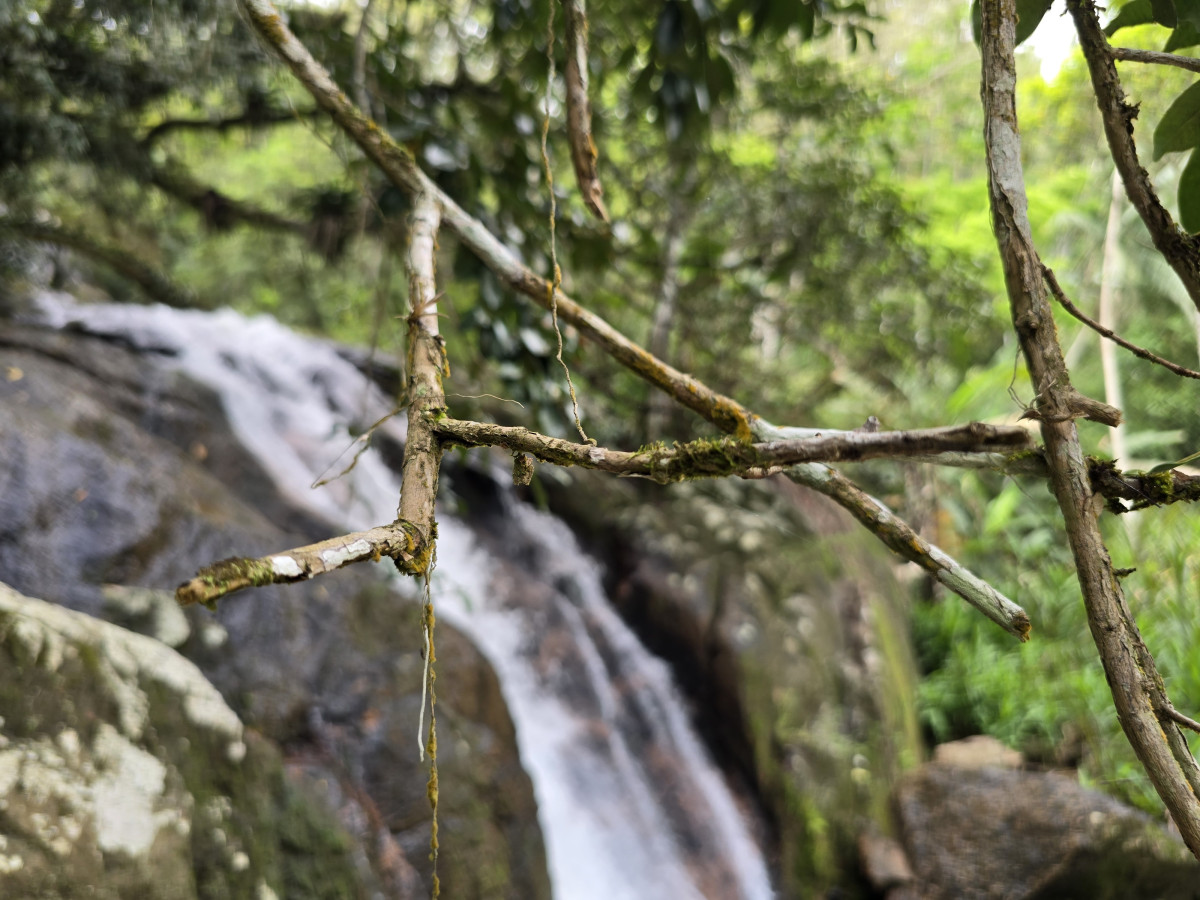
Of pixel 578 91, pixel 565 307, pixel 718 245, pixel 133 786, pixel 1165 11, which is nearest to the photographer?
pixel 1165 11

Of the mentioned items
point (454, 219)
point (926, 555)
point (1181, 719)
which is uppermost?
point (454, 219)

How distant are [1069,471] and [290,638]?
2.83 meters

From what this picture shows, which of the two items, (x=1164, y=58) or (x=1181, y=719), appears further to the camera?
(x=1164, y=58)

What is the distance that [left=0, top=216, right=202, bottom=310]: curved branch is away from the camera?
181 inches

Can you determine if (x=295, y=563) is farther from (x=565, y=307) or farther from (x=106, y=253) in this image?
(x=106, y=253)

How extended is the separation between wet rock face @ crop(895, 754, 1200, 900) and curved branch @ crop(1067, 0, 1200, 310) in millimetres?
2756

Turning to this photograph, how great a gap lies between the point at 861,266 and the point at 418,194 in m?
4.95

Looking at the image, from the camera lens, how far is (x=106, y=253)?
539cm

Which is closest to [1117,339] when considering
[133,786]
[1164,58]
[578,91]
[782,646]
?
[1164,58]

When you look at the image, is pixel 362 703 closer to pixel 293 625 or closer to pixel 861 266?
pixel 293 625

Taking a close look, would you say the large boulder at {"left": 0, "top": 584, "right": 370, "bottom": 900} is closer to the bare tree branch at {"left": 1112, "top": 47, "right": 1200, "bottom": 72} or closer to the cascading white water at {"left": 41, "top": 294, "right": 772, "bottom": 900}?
the cascading white water at {"left": 41, "top": 294, "right": 772, "bottom": 900}

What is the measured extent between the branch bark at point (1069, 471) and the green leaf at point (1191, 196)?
0.47 m

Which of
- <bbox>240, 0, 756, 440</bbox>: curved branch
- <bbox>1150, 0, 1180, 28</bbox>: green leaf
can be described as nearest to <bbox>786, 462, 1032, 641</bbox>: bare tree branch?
<bbox>240, 0, 756, 440</bbox>: curved branch

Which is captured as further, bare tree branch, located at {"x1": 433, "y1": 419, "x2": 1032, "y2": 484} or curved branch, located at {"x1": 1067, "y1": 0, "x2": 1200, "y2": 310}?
curved branch, located at {"x1": 1067, "y1": 0, "x2": 1200, "y2": 310}
